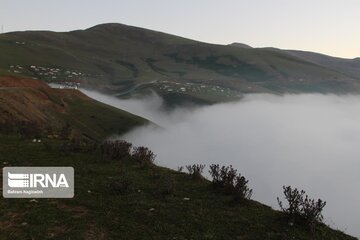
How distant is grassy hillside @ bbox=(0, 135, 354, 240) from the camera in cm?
1324

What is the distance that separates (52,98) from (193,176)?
→ 8970 cm

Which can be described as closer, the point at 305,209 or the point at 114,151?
the point at 305,209

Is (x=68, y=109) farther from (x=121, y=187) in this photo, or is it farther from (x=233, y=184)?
(x=233, y=184)

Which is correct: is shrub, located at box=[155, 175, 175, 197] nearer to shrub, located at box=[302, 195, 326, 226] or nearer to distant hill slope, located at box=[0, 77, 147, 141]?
shrub, located at box=[302, 195, 326, 226]

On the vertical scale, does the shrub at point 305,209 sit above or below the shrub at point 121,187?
above

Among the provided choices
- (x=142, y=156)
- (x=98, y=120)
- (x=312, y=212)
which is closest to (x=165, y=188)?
(x=312, y=212)

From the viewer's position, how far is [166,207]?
51.7 ft

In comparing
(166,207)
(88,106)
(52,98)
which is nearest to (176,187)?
(166,207)

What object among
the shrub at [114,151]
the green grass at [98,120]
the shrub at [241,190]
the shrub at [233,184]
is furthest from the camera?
the green grass at [98,120]

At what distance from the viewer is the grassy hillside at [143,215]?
13.2 m

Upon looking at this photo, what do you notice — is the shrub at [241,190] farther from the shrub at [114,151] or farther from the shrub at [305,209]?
the shrub at [114,151]

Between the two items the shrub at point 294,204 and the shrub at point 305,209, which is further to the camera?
the shrub at point 294,204

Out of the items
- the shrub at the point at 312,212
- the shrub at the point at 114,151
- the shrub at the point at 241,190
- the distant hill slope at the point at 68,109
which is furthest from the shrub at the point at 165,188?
the distant hill slope at the point at 68,109

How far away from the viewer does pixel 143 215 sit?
14766 mm
